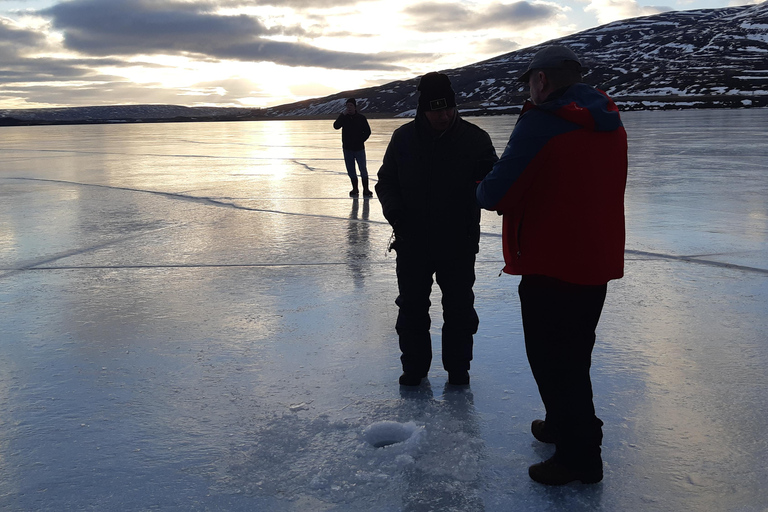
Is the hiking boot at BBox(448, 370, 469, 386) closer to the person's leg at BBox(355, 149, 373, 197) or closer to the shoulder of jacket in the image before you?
the shoulder of jacket

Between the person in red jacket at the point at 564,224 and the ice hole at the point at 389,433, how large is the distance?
22.6 inches

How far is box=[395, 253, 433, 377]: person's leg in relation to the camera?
3438 mm

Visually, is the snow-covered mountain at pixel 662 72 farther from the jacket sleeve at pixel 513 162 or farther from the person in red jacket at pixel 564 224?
the jacket sleeve at pixel 513 162

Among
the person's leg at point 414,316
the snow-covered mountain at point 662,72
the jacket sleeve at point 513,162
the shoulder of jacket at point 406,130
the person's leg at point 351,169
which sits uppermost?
the snow-covered mountain at point 662,72

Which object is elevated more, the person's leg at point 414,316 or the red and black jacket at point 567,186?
the red and black jacket at point 567,186

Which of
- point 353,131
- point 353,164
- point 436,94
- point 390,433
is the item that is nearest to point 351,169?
point 353,164

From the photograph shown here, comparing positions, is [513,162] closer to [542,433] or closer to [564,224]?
[564,224]

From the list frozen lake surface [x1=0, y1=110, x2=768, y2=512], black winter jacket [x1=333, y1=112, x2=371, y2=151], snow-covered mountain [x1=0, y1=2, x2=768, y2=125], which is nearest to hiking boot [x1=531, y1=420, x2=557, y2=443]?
frozen lake surface [x1=0, y1=110, x2=768, y2=512]

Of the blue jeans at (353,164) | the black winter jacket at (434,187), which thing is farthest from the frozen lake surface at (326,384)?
the blue jeans at (353,164)

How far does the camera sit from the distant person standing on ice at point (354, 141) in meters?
10.8

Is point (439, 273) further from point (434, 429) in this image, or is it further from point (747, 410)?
point (747, 410)

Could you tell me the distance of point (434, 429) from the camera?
293 centimetres

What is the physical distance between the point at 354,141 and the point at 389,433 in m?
8.39

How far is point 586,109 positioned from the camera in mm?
2283
